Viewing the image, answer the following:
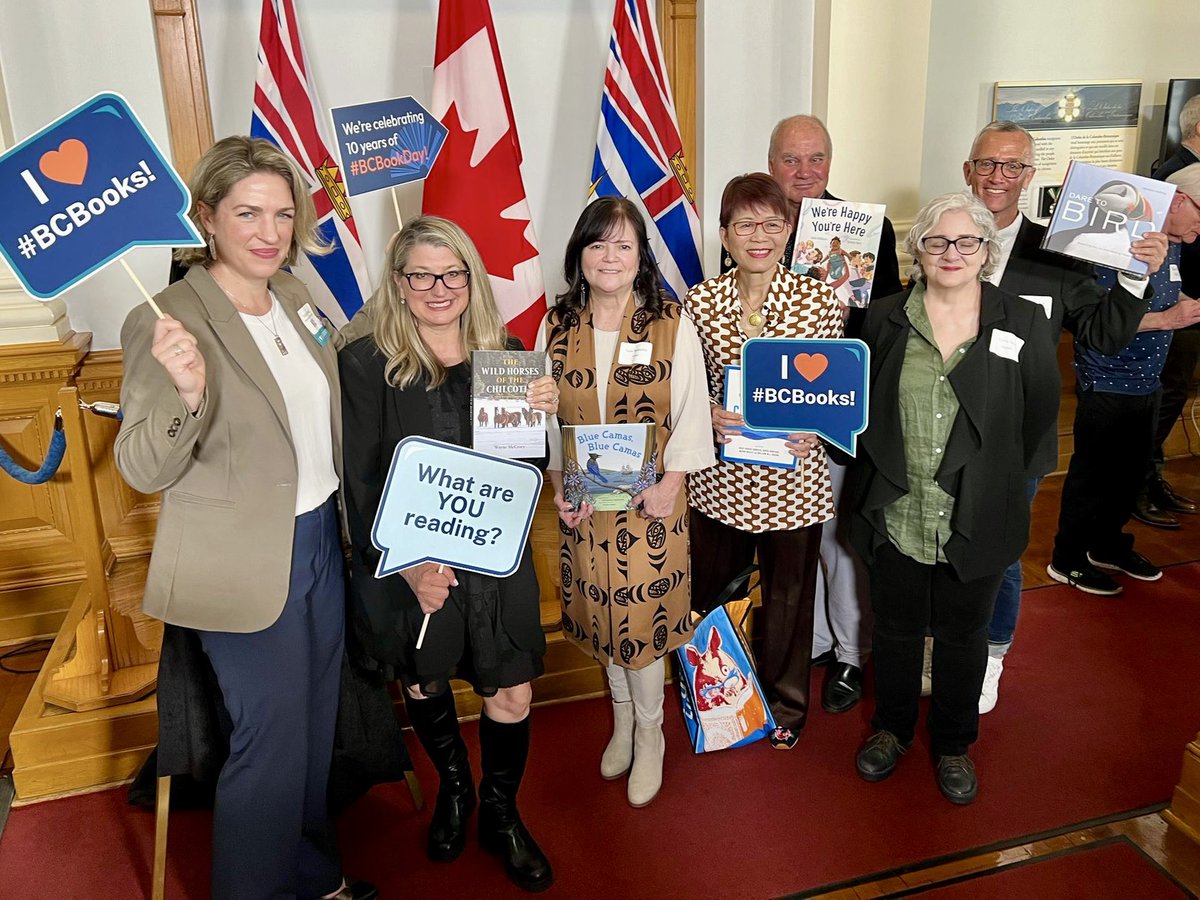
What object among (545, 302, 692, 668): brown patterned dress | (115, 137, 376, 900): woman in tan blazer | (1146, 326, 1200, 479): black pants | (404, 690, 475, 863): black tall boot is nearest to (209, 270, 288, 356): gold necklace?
(115, 137, 376, 900): woman in tan blazer

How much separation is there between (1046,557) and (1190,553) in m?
0.62

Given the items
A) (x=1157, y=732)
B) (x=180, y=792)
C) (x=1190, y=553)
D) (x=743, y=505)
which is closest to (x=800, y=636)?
(x=743, y=505)

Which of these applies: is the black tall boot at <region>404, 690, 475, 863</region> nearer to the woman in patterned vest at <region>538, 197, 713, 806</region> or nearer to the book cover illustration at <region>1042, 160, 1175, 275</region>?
the woman in patterned vest at <region>538, 197, 713, 806</region>

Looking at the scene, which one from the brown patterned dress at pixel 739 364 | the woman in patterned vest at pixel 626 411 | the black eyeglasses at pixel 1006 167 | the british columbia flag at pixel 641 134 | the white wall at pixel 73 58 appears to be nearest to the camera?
the woman in patterned vest at pixel 626 411

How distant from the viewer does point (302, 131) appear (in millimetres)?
3240

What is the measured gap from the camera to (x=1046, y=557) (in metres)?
4.11

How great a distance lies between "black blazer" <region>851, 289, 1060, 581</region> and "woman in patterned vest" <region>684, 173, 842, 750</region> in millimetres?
192

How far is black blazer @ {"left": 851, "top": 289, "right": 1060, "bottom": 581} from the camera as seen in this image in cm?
222

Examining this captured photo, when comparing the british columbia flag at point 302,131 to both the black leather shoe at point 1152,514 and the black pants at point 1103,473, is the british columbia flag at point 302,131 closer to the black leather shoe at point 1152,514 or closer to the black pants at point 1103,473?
the black pants at point 1103,473

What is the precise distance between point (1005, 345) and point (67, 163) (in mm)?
1987

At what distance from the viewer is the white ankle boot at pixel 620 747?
8.71 feet

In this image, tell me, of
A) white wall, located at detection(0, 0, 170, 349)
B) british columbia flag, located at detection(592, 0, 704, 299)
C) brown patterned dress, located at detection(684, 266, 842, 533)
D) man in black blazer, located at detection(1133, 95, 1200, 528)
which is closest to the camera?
brown patterned dress, located at detection(684, 266, 842, 533)

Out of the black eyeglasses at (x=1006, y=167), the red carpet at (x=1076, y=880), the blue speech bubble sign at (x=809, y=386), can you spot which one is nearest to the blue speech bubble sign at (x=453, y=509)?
the blue speech bubble sign at (x=809, y=386)

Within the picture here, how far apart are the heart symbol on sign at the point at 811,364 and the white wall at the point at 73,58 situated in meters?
2.45
